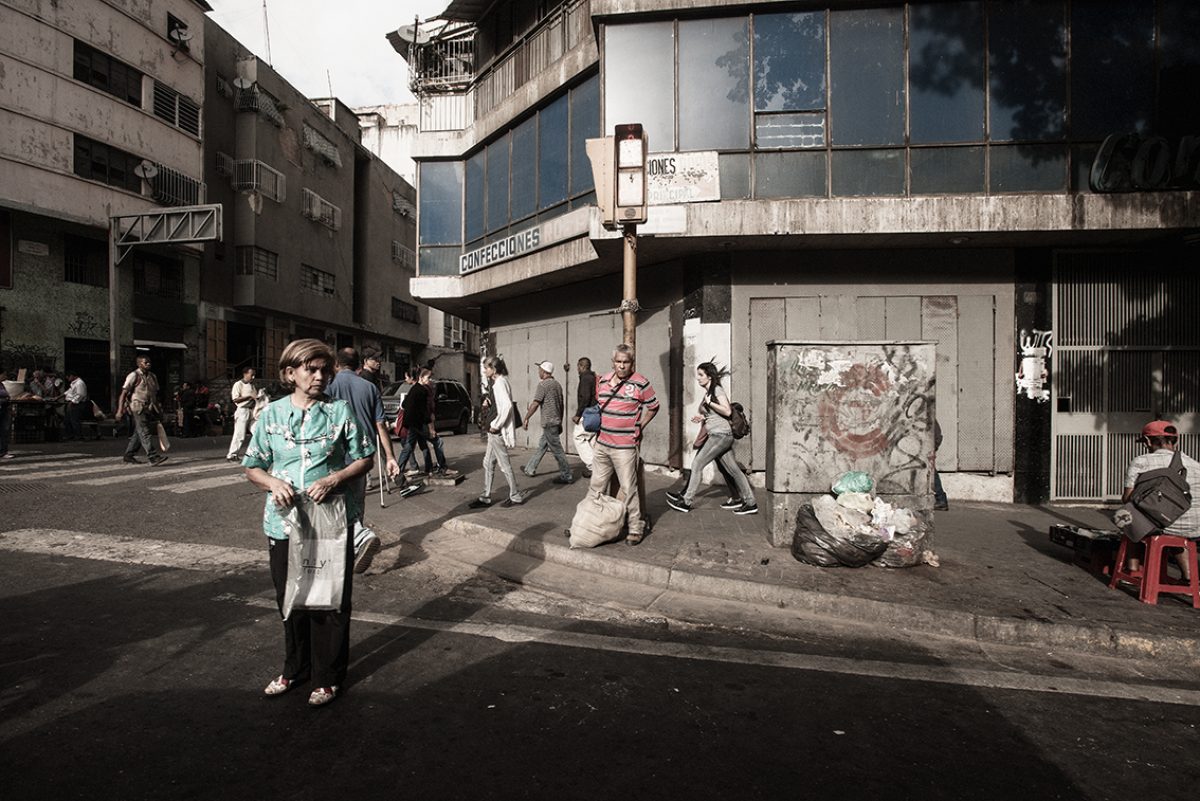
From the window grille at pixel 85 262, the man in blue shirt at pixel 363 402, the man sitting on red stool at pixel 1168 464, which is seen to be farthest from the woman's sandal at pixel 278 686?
the window grille at pixel 85 262

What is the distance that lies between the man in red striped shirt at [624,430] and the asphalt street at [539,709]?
161cm

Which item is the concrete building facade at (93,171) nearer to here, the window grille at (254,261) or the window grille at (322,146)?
the window grille at (254,261)

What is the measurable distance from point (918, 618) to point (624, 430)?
2947mm

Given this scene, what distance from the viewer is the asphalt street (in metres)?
2.45

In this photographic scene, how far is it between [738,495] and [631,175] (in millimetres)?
4073

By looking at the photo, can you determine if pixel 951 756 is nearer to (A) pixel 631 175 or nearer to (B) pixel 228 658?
(B) pixel 228 658

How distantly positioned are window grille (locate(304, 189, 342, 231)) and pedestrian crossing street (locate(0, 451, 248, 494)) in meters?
21.6

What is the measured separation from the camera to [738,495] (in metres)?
8.02

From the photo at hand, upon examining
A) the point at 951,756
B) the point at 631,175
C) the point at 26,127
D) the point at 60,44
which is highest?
the point at 60,44

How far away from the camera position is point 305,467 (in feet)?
10.0

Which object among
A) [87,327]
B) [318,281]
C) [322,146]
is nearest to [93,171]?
[87,327]

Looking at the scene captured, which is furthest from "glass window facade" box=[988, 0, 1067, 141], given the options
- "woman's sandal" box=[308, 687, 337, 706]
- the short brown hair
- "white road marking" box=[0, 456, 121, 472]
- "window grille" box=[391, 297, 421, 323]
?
"window grille" box=[391, 297, 421, 323]

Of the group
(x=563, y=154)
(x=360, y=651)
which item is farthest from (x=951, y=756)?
(x=563, y=154)

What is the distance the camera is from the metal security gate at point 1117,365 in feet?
30.5
